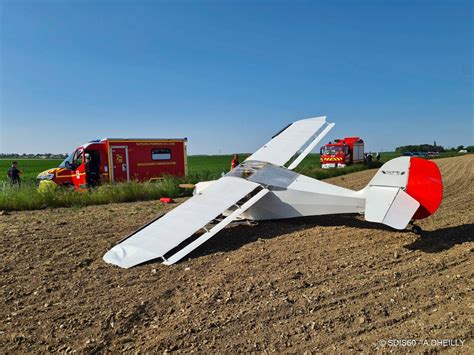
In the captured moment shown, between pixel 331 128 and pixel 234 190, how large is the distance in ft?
14.9

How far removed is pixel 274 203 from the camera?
23.7 ft

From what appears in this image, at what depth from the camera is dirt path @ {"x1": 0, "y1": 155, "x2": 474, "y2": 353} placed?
126 inches

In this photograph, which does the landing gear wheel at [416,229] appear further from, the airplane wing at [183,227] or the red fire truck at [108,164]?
the red fire truck at [108,164]

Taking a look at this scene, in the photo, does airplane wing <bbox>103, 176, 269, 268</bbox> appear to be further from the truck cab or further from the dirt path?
the truck cab

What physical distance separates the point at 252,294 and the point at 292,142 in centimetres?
647

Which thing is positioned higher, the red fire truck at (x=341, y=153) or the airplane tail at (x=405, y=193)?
the red fire truck at (x=341, y=153)

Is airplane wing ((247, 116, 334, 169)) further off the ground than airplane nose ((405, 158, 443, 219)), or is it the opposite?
airplane wing ((247, 116, 334, 169))

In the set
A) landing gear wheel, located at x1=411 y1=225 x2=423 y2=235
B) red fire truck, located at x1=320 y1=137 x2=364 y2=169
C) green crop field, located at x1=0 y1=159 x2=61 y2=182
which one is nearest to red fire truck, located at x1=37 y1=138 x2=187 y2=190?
green crop field, located at x1=0 y1=159 x2=61 y2=182

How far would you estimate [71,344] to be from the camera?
3.23 m

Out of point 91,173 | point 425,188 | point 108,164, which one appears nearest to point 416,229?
point 425,188

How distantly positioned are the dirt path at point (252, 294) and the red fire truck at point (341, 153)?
2744cm

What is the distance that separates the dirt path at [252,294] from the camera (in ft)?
10.5

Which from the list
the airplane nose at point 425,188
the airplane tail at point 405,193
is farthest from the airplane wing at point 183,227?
the airplane nose at point 425,188

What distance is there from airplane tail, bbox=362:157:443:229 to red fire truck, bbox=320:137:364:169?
27.9m
